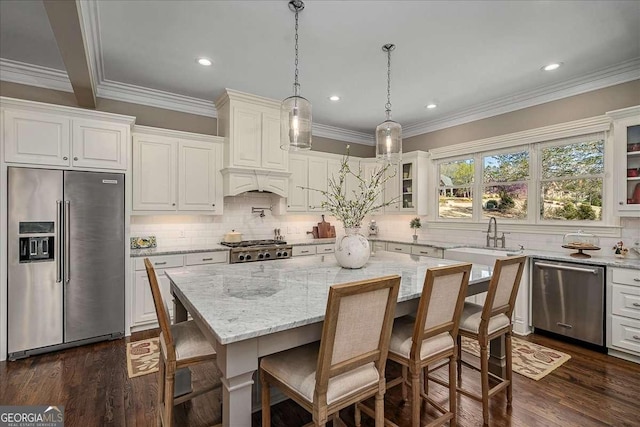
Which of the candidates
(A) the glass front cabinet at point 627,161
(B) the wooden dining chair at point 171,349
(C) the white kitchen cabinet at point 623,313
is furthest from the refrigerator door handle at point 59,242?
→ (A) the glass front cabinet at point 627,161

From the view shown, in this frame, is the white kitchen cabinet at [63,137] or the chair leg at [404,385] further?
the white kitchen cabinet at [63,137]

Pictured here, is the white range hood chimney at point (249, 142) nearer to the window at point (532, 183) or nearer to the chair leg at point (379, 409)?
the window at point (532, 183)

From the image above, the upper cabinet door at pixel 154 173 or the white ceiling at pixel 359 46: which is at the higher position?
the white ceiling at pixel 359 46

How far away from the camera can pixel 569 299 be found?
11.0ft

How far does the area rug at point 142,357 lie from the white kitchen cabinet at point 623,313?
14.0ft

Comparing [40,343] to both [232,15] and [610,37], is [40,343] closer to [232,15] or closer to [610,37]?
[232,15]

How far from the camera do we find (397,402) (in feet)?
7.66

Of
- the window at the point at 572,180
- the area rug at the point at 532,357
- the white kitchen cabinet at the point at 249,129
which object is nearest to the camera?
the area rug at the point at 532,357

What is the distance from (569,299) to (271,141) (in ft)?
13.1

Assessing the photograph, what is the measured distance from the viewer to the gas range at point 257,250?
4141 mm

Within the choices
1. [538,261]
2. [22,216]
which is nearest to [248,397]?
[22,216]

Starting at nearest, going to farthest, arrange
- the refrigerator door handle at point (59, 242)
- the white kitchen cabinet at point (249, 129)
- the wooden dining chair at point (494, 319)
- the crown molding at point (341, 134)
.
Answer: the wooden dining chair at point (494, 319), the refrigerator door handle at point (59, 242), the white kitchen cabinet at point (249, 129), the crown molding at point (341, 134)

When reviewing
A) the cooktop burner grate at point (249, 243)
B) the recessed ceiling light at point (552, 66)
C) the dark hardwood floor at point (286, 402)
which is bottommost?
the dark hardwood floor at point (286, 402)

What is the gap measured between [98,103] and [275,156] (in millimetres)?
2191
